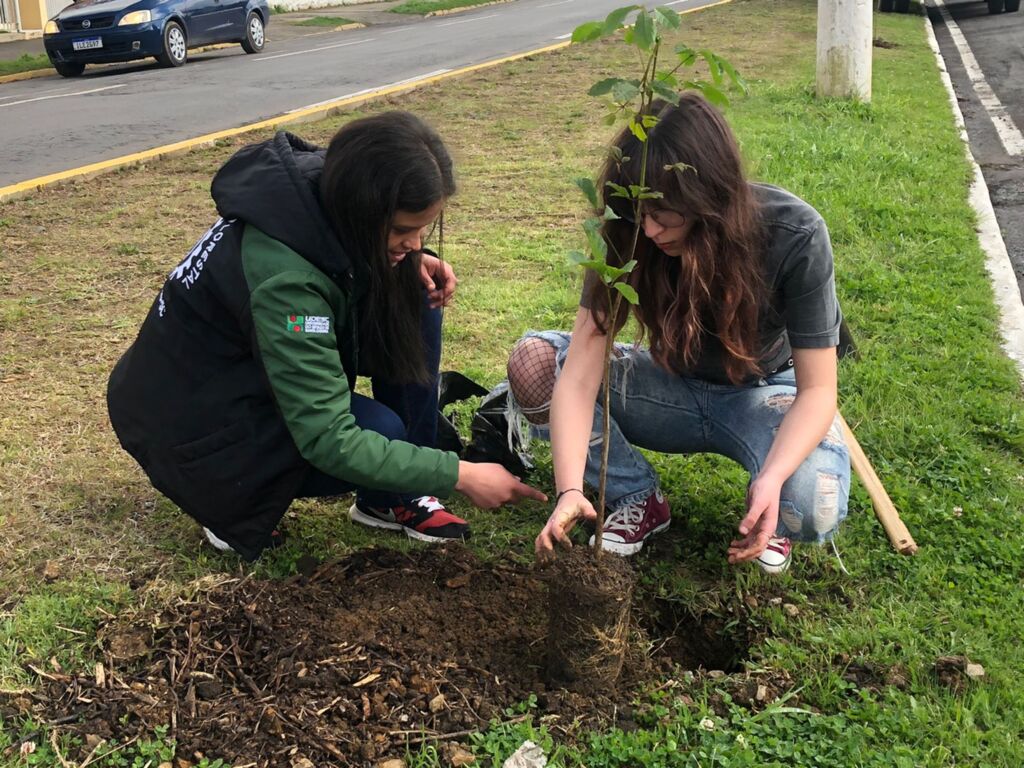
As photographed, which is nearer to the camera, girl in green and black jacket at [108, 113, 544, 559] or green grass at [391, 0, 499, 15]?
girl in green and black jacket at [108, 113, 544, 559]

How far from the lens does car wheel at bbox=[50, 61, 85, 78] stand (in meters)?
14.0

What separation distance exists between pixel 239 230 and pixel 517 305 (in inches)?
94.1

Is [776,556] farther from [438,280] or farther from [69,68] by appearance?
[69,68]

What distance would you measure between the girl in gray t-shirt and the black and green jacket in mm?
539

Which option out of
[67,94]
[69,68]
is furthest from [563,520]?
[69,68]

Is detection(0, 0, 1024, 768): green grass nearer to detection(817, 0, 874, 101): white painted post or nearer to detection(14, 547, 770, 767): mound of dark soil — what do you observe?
detection(14, 547, 770, 767): mound of dark soil

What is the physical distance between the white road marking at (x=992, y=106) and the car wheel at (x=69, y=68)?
11.3 metres

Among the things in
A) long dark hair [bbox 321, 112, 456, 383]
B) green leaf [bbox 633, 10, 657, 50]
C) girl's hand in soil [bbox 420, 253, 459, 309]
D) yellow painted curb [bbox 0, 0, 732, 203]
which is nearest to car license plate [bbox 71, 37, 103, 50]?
yellow painted curb [bbox 0, 0, 732, 203]

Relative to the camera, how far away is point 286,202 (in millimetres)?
2365

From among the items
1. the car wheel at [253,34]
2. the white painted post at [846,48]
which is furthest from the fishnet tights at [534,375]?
the car wheel at [253,34]

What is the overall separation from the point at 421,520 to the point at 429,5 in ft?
81.8

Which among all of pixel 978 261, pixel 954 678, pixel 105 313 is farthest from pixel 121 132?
pixel 954 678

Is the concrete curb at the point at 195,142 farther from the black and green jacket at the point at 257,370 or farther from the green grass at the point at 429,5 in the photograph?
the green grass at the point at 429,5

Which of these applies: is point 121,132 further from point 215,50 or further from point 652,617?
point 215,50
